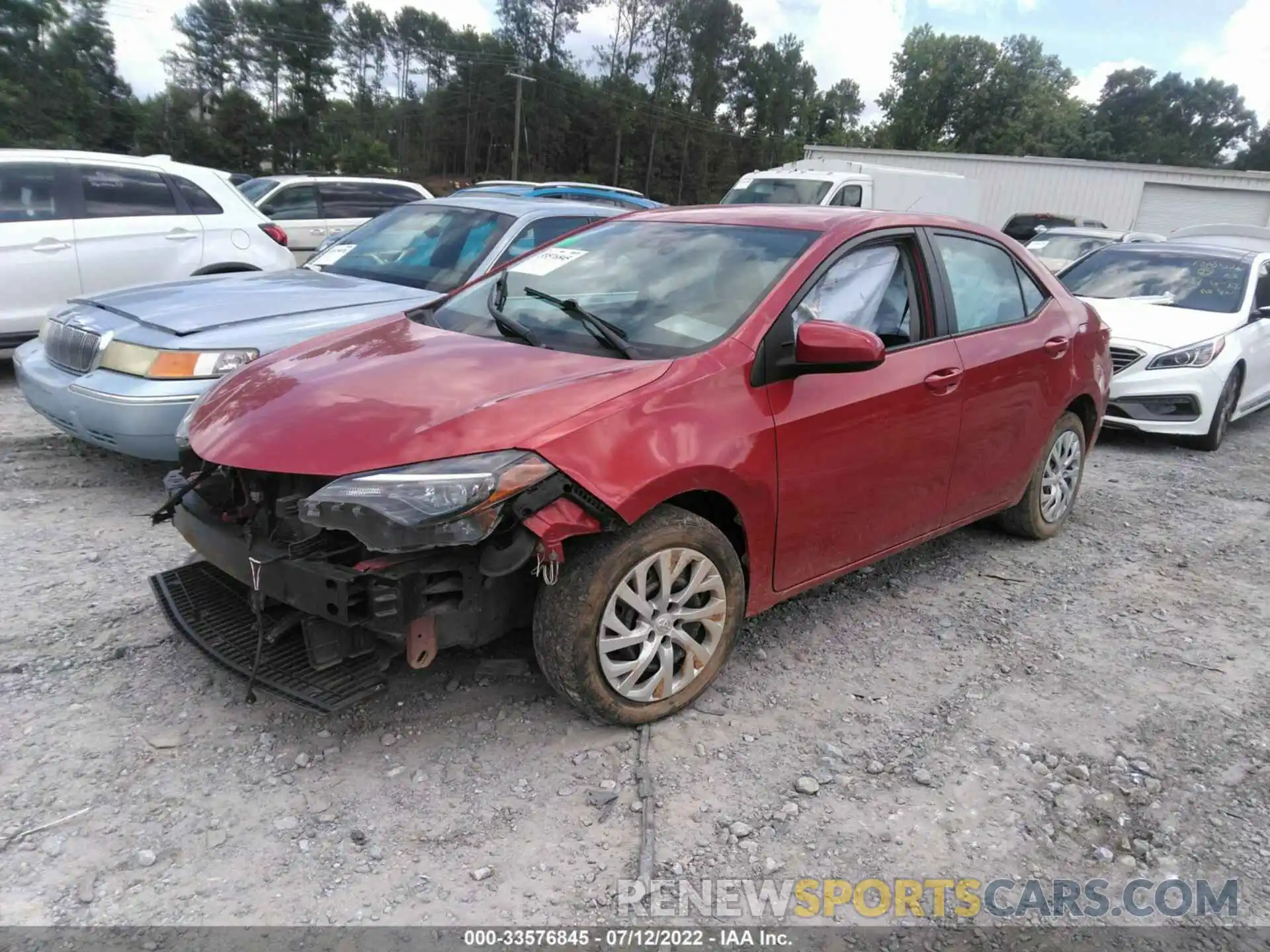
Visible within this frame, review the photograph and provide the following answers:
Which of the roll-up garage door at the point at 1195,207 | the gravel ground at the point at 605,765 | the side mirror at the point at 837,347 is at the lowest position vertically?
the gravel ground at the point at 605,765

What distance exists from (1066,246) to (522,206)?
11255mm

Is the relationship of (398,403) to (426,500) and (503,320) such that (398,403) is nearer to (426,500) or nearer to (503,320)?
(426,500)

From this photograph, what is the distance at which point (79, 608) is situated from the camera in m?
3.70

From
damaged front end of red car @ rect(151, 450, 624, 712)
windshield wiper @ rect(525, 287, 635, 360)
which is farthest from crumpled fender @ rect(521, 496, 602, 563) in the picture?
windshield wiper @ rect(525, 287, 635, 360)

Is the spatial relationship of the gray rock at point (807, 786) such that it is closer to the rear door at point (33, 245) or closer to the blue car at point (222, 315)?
the blue car at point (222, 315)

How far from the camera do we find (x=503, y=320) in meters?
3.51

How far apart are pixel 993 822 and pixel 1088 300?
266 inches

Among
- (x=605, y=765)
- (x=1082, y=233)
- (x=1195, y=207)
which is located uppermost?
(x=1195, y=207)

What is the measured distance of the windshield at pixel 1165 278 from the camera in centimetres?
793

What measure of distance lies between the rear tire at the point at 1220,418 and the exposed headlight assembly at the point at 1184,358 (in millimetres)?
285

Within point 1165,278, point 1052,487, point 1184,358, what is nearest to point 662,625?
point 1052,487

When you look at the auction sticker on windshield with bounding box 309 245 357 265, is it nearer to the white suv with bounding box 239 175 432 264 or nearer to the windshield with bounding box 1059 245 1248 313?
the white suv with bounding box 239 175 432 264

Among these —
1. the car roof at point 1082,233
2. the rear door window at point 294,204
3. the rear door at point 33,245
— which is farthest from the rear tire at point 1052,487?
the car roof at point 1082,233

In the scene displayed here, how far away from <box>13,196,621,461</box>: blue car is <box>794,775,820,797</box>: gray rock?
10.4ft
